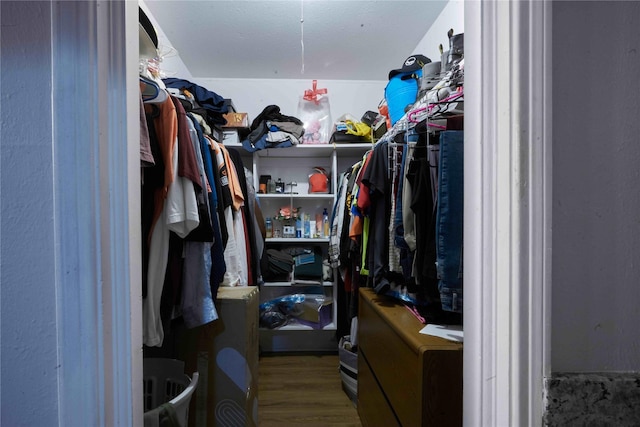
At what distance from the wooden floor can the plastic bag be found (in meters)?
1.88

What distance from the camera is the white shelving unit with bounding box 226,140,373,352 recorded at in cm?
248

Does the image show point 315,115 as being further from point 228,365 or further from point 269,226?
point 228,365

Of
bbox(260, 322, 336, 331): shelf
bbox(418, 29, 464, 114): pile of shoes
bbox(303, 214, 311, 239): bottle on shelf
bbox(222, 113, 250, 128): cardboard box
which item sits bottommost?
bbox(260, 322, 336, 331): shelf

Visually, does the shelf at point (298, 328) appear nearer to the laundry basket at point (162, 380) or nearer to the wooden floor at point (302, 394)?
the wooden floor at point (302, 394)

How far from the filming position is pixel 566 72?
17.3 inches

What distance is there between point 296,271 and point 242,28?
72.5 inches

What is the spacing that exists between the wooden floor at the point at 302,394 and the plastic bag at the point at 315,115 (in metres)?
1.88

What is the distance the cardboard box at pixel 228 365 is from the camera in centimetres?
124

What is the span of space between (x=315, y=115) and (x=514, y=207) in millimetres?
2383

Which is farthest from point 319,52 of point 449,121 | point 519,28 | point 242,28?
point 519,28

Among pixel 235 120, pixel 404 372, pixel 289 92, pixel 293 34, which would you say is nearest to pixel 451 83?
pixel 404 372

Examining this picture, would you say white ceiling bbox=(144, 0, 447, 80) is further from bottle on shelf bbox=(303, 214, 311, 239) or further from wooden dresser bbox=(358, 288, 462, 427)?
wooden dresser bbox=(358, 288, 462, 427)

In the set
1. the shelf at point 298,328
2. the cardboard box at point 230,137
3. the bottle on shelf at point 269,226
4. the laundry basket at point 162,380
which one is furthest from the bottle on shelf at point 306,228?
the laundry basket at point 162,380

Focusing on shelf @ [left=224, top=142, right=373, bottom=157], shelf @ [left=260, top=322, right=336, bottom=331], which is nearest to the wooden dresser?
shelf @ [left=260, top=322, right=336, bottom=331]
